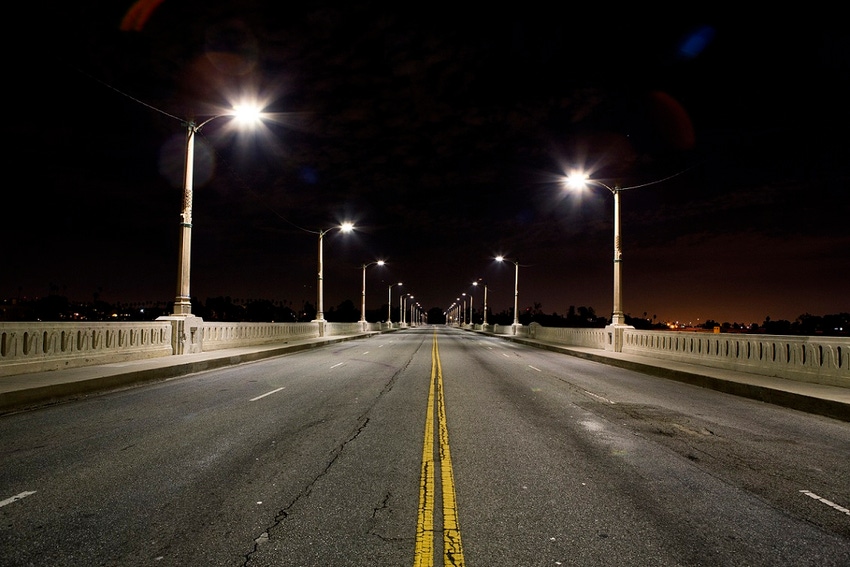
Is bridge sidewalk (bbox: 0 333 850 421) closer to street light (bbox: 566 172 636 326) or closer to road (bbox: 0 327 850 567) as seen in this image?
road (bbox: 0 327 850 567)

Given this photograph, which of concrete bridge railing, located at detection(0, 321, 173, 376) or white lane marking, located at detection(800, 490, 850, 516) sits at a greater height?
concrete bridge railing, located at detection(0, 321, 173, 376)

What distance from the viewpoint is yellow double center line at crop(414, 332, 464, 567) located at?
3789 millimetres

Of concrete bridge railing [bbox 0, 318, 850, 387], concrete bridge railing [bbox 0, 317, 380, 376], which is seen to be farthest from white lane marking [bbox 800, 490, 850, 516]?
concrete bridge railing [bbox 0, 317, 380, 376]

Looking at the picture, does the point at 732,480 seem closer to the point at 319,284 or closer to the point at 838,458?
the point at 838,458

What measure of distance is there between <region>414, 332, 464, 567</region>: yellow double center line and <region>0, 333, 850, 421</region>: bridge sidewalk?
7.55 m

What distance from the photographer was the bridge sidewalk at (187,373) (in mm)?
9992

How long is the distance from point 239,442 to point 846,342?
43.4ft

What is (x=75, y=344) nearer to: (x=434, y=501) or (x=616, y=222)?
(x=434, y=501)

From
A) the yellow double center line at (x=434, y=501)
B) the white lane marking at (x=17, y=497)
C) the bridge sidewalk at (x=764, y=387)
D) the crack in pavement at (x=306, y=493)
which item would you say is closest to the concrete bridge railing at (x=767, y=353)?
the bridge sidewalk at (x=764, y=387)

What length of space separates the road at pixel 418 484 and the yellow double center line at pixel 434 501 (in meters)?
0.02

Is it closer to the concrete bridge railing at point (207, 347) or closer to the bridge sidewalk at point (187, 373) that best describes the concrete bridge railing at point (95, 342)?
the concrete bridge railing at point (207, 347)

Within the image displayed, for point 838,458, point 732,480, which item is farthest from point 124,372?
point 838,458

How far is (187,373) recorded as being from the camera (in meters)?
15.8

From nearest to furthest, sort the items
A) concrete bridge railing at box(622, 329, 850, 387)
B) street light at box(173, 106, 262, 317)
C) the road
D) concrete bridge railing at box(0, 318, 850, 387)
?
the road < concrete bridge railing at box(0, 318, 850, 387) < concrete bridge railing at box(622, 329, 850, 387) < street light at box(173, 106, 262, 317)
